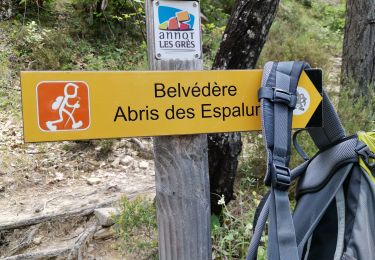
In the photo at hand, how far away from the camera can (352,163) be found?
1.33 m

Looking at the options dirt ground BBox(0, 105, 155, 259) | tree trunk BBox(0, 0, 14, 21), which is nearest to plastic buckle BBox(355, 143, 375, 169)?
dirt ground BBox(0, 105, 155, 259)

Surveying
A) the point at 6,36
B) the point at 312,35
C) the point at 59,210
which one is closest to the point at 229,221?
the point at 59,210

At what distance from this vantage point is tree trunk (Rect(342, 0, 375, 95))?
4836 mm

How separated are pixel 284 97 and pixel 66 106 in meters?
0.63

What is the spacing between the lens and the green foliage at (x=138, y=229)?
2875 millimetres

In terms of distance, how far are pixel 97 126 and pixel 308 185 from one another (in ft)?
2.35

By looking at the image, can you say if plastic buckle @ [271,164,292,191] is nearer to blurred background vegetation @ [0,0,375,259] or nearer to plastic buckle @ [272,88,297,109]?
plastic buckle @ [272,88,297,109]

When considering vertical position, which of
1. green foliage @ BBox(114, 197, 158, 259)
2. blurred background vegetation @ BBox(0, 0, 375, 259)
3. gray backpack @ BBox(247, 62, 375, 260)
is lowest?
green foliage @ BBox(114, 197, 158, 259)

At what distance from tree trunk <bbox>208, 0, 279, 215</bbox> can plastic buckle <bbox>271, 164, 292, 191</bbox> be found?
1.71 m

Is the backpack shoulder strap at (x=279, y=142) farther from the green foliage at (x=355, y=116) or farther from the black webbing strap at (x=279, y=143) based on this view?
the green foliage at (x=355, y=116)

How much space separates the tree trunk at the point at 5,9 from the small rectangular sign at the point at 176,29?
6836mm

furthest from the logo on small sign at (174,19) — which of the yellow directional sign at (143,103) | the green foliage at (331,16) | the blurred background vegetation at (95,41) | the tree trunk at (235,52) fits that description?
the green foliage at (331,16)

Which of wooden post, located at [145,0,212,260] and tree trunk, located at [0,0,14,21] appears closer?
wooden post, located at [145,0,212,260]

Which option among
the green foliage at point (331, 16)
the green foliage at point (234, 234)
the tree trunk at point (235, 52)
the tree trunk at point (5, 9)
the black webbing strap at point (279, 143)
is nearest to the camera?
the black webbing strap at point (279, 143)
